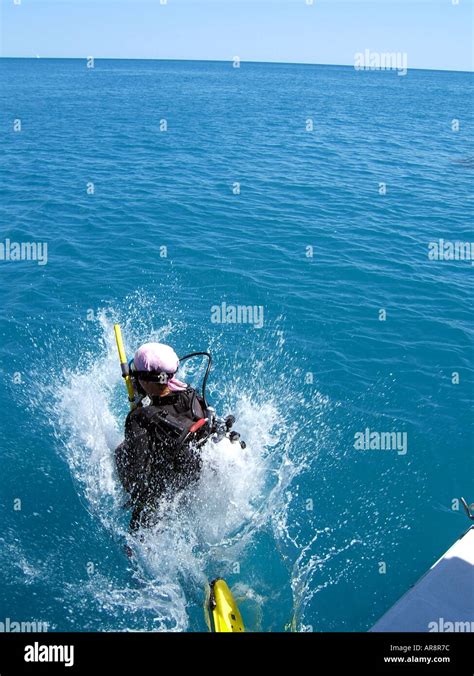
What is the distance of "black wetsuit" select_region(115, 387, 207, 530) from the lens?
6.39m

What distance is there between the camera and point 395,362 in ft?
42.7

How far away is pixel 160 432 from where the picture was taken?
6418 millimetres

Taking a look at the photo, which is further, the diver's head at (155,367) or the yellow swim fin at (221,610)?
the yellow swim fin at (221,610)

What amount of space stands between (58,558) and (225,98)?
204ft

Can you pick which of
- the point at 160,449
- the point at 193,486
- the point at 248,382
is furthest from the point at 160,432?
the point at 248,382

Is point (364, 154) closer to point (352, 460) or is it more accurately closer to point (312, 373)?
point (312, 373)

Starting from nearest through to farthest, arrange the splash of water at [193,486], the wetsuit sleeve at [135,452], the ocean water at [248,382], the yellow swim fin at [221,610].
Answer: the wetsuit sleeve at [135,452]
the yellow swim fin at [221,610]
the splash of water at [193,486]
the ocean water at [248,382]

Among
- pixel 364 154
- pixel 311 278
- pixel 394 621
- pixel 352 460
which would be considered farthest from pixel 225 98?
pixel 394 621

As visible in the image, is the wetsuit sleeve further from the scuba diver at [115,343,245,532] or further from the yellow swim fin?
the yellow swim fin

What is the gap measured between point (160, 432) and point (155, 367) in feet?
2.52

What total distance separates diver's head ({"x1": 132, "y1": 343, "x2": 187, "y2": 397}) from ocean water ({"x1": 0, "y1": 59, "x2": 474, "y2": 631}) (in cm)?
130

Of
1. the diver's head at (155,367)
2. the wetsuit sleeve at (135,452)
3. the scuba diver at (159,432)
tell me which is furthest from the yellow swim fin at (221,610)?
the diver's head at (155,367)

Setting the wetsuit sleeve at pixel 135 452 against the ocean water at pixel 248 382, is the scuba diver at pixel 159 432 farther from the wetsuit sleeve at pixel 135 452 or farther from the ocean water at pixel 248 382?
the ocean water at pixel 248 382

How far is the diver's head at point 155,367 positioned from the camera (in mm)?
6391
